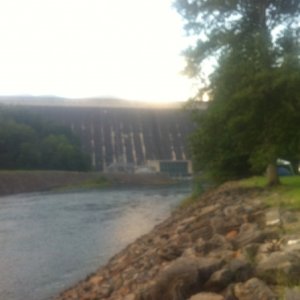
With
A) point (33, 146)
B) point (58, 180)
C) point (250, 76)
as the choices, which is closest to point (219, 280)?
point (250, 76)

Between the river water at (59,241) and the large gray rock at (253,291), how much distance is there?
7.33m

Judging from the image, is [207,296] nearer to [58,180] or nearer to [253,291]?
[253,291]

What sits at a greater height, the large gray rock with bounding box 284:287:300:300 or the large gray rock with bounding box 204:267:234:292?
the large gray rock with bounding box 284:287:300:300

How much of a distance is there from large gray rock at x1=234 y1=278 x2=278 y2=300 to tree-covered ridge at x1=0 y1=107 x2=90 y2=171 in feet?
→ 258

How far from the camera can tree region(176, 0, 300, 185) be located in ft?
62.5

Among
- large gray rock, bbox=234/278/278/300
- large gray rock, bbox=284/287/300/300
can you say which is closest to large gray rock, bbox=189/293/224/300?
large gray rock, bbox=234/278/278/300

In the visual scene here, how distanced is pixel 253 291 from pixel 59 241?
16726 millimetres

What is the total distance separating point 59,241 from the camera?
73.0 feet

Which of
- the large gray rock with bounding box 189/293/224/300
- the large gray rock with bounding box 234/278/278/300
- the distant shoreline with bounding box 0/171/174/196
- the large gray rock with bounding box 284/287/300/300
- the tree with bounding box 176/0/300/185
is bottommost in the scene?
the distant shoreline with bounding box 0/171/174/196

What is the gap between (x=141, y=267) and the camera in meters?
11.3

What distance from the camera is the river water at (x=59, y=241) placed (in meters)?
14.6

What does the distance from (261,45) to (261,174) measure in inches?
564

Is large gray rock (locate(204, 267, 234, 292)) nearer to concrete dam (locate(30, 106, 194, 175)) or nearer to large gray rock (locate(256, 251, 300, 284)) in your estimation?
large gray rock (locate(256, 251, 300, 284))

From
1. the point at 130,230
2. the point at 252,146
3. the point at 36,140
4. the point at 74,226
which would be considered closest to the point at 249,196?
the point at 252,146
